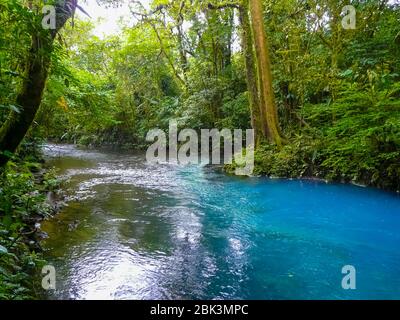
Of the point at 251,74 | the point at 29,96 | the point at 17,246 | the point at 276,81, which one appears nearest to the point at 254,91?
the point at 251,74

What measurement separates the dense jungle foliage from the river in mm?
736

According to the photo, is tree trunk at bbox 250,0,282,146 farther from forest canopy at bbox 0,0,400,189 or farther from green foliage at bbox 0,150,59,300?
green foliage at bbox 0,150,59,300

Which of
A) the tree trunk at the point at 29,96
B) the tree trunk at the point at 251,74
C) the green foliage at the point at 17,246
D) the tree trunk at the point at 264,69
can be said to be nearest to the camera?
the green foliage at the point at 17,246

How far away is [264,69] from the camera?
11.7 m

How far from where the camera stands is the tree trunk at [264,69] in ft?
38.1

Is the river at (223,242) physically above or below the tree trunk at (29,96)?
below

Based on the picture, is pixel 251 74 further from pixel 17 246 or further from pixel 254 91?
pixel 17 246

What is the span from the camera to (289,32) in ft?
41.8

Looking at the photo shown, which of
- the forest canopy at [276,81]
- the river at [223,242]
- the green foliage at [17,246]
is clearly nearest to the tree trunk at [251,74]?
the forest canopy at [276,81]

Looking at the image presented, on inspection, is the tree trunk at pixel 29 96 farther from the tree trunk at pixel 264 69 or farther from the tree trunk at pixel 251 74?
the tree trunk at pixel 251 74

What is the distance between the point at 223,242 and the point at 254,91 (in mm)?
9151

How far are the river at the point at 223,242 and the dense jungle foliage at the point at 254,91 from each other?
0.74m

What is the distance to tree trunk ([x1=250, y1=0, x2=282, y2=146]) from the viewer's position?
11.6 m

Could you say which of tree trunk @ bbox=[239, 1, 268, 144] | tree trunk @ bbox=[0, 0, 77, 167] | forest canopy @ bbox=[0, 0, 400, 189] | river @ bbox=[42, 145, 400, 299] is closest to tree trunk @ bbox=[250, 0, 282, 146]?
forest canopy @ bbox=[0, 0, 400, 189]
